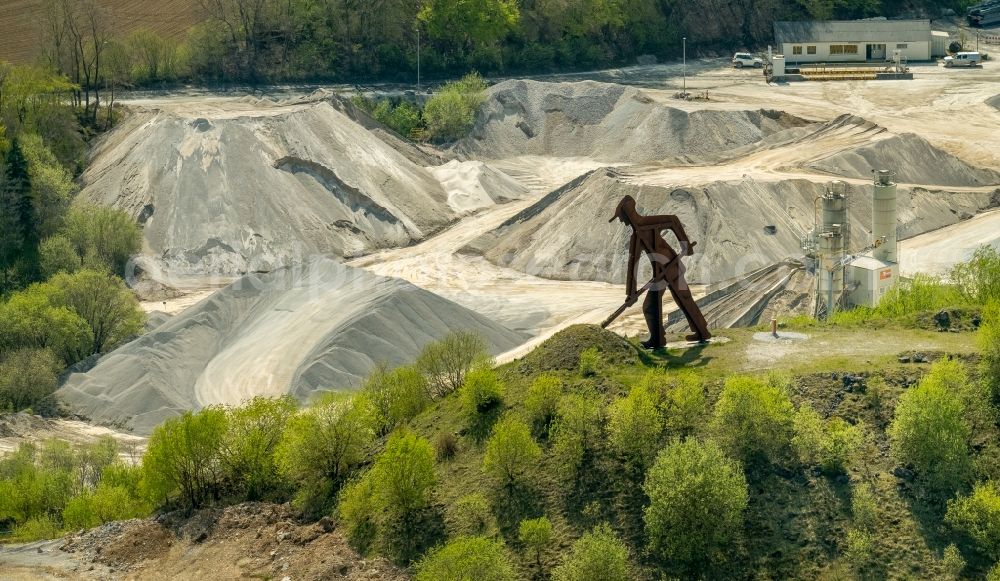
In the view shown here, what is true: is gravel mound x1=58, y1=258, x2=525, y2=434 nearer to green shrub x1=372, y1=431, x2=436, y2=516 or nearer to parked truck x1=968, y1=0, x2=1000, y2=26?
green shrub x1=372, y1=431, x2=436, y2=516

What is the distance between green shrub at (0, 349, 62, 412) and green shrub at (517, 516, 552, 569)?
95.6ft

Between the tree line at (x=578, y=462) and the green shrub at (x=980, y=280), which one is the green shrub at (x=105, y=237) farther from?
the green shrub at (x=980, y=280)

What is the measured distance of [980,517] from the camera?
3225 cm

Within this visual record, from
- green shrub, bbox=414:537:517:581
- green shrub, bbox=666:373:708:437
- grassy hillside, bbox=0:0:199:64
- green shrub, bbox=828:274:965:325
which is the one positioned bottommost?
green shrub, bbox=414:537:517:581

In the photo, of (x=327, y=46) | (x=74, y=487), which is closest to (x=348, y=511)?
(x=74, y=487)

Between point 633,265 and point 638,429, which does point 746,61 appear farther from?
point 638,429

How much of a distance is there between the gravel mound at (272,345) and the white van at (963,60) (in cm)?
6327

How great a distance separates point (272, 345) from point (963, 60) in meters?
72.5

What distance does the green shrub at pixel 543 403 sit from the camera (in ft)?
127

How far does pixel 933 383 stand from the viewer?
115ft

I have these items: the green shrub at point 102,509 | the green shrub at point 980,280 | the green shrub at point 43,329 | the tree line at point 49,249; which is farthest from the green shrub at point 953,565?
the green shrub at point 43,329

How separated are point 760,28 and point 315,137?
54421mm

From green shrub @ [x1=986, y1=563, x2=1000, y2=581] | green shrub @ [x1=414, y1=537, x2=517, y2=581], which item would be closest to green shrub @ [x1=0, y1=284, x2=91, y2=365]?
green shrub @ [x1=414, y1=537, x2=517, y2=581]

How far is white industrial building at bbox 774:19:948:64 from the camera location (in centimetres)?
11538
